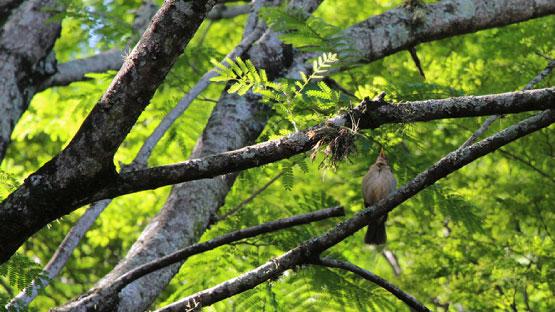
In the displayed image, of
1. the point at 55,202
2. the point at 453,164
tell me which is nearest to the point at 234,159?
the point at 55,202

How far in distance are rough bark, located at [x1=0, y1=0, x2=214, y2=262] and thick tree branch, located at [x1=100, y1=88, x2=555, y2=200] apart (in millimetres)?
106

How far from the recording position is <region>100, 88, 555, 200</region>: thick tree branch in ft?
9.14

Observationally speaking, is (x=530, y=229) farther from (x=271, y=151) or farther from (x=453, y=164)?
(x=271, y=151)

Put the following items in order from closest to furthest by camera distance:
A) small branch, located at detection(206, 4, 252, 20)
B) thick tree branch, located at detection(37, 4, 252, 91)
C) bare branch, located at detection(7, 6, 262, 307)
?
bare branch, located at detection(7, 6, 262, 307) < thick tree branch, located at detection(37, 4, 252, 91) < small branch, located at detection(206, 4, 252, 20)

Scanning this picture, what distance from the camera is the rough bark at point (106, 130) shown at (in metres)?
2.71

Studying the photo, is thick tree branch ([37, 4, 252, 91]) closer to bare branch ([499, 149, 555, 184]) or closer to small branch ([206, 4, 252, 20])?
small branch ([206, 4, 252, 20])

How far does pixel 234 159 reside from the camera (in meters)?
2.86

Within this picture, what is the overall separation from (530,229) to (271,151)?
6.03 meters

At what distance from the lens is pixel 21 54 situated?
5.95 m

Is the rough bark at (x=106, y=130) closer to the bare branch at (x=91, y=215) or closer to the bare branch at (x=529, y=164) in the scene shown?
the bare branch at (x=91, y=215)

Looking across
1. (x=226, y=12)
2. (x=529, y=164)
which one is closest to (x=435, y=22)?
(x=529, y=164)

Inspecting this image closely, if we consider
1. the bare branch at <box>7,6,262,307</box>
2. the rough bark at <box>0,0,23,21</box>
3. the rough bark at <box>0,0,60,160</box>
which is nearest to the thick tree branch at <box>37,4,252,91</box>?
the rough bark at <box>0,0,60,160</box>

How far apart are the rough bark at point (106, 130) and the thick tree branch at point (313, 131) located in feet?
0.35

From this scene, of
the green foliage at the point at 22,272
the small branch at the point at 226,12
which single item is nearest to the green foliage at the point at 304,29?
the green foliage at the point at 22,272
